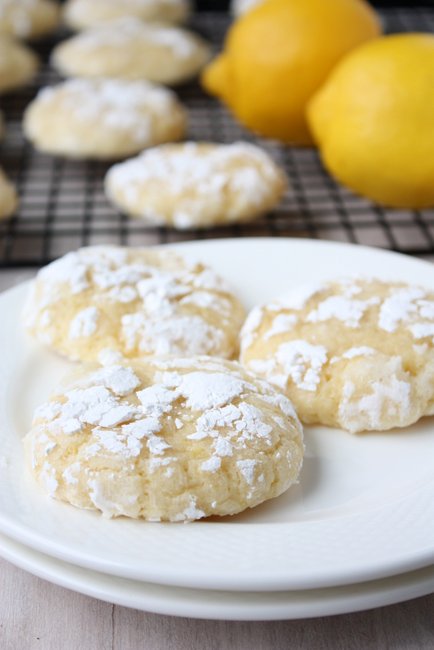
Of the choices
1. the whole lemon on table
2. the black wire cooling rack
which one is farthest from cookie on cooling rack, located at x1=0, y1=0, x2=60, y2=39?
the whole lemon on table

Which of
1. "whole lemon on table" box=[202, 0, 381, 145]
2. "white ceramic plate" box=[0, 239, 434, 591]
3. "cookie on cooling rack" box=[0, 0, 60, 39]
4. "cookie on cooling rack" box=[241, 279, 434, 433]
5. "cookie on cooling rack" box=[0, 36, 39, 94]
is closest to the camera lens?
"white ceramic plate" box=[0, 239, 434, 591]

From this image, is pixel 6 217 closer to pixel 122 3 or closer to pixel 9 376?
pixel 9 376

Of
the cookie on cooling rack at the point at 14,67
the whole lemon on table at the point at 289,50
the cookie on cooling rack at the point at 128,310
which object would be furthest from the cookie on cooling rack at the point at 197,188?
the cookie on cooling rack at the point at 14,67

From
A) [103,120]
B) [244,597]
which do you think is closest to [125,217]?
[103,120]

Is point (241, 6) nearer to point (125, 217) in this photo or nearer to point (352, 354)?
point (125, 217)

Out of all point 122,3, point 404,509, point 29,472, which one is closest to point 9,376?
point 29,472

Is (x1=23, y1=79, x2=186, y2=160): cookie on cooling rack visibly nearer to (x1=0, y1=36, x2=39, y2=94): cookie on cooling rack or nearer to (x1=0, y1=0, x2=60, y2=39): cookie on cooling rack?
(x1=0, y1=36, x2=39, y2=94): cookie on cooling rack
